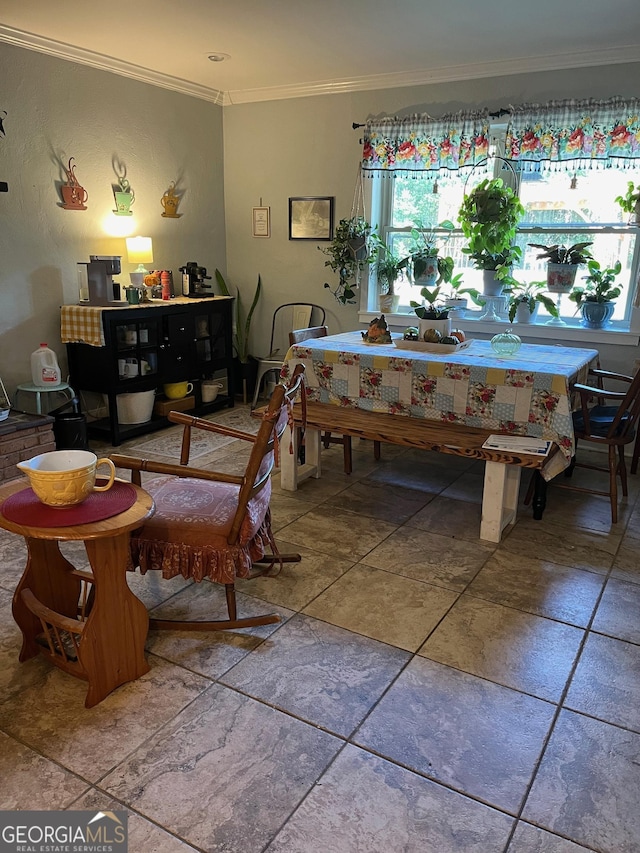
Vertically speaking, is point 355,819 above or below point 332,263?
below

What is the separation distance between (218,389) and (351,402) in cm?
197

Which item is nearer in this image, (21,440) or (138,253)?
(21,440)

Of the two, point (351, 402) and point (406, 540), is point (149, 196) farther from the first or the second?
point (406, 540)

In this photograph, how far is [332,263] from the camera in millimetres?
4910

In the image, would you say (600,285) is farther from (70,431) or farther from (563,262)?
(70,431)

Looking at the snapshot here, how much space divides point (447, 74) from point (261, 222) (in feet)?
6.05

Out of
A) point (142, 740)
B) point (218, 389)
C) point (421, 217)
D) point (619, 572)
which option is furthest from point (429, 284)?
point (142, 740)

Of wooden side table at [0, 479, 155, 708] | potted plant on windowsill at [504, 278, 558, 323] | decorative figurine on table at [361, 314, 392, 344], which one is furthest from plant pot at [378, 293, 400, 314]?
wooden side table at [0, 479, 155, 708]

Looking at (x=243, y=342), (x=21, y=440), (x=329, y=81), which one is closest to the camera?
(x=21, y=440)

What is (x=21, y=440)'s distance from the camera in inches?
137

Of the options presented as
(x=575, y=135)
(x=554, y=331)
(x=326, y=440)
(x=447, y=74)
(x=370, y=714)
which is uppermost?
(x=447, y=74)

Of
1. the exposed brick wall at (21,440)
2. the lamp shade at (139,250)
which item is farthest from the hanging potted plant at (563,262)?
the exposed brick wall at (21,440)

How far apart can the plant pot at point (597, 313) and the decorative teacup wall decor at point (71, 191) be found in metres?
3.39

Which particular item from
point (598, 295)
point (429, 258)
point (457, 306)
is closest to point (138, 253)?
point (429, 258)
